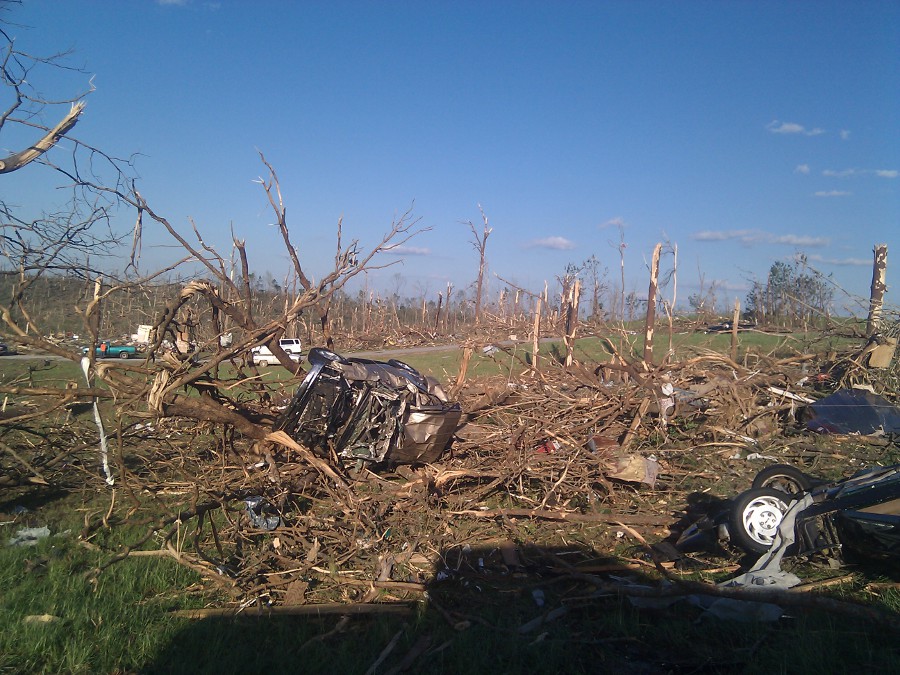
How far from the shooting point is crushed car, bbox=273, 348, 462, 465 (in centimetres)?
610

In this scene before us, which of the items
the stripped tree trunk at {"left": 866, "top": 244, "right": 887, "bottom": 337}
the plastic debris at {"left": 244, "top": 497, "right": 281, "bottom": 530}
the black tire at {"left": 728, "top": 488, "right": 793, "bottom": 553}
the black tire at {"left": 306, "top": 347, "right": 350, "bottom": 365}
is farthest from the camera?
the stripped tree trunk at {"left": 866, "top": 244, "right": 887, "bottom": 337}

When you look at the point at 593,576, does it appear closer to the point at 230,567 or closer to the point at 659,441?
the point at 230,567

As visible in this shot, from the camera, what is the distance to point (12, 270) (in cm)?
571

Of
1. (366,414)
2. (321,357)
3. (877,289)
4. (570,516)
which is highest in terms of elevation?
(877,289)

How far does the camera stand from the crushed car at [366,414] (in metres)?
6.10

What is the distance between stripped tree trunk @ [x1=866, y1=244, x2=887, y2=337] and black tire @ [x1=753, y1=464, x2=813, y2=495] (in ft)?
25.8

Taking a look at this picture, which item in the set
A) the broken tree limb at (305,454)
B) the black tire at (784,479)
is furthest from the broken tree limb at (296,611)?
the black tire at (784,479)

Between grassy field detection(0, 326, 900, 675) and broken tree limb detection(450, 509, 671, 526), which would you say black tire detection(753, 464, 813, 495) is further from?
broken tree limb detection(450, 509, 671, 526)

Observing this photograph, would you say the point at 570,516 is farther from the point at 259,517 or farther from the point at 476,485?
the point at 259,517

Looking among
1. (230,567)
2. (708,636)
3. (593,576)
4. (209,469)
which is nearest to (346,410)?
(209,469)

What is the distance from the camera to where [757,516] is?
488cm

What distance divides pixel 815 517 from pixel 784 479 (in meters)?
1.03

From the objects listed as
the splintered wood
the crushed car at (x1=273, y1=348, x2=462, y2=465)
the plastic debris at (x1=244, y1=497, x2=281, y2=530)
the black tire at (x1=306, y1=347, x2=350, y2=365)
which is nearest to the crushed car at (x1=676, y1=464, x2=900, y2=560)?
the splintered wood

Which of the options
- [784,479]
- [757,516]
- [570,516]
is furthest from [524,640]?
[784,479]
